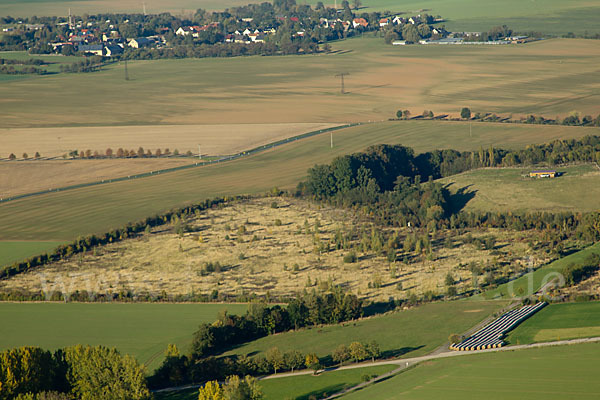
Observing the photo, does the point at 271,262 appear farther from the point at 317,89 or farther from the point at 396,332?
the point at 317,89

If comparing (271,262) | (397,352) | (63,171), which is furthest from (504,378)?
(63,171)

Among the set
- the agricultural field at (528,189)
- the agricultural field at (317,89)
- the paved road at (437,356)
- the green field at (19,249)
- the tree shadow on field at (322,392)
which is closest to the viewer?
the tree shadow on field at (322,392)

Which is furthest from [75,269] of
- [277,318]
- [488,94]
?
[488,94]

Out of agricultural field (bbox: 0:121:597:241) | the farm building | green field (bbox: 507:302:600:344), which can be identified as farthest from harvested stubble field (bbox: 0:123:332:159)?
green field (bbox: 507:302:600:344)

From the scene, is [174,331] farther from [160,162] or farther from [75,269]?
[160,162]

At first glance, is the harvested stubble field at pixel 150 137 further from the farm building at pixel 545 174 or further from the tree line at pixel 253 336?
the tree line at pixel 253 336

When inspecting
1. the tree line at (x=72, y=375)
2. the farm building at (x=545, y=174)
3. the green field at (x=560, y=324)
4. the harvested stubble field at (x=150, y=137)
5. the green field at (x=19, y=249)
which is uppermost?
the harvested stubble field at (x=150, y=137)

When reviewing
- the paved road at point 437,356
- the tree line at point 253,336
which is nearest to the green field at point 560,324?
the paved road at point 437,356

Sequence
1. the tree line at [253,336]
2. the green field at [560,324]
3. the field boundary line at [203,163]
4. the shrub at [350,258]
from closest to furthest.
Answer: the tree line at [253,336] → the green field at [560,324] → the shrub at [350,258] → the field boundary line at [203,163]
